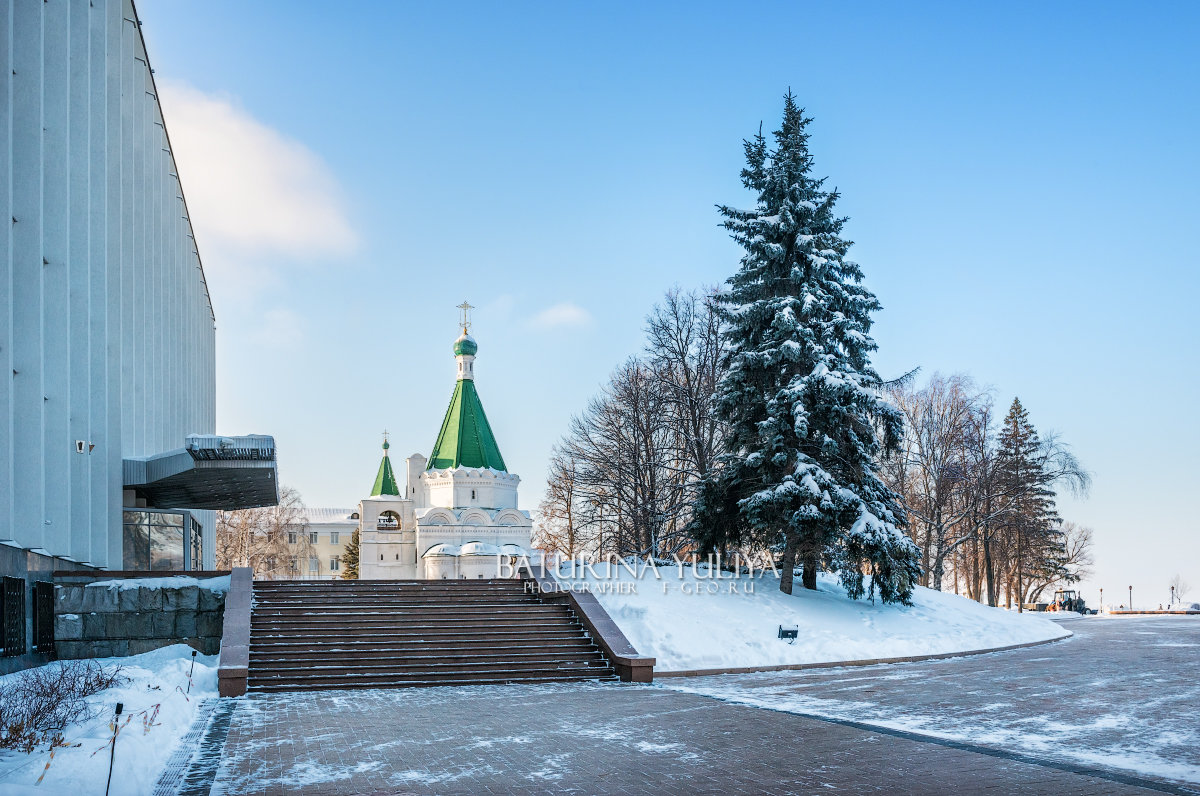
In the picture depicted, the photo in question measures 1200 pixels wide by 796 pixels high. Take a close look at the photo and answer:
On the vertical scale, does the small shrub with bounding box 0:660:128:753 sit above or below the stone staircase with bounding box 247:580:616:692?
above

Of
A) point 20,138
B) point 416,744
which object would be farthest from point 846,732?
point 20,138

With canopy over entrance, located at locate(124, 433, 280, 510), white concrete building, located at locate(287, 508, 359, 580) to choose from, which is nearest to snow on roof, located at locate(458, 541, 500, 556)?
canopy over entrance, located at locate(124, 433, 280, 510)

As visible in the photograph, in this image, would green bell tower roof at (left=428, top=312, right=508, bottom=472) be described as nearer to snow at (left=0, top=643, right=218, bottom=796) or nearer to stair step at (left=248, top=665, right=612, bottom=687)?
stair step at (left=248, top=665, right=612, bottom=687)

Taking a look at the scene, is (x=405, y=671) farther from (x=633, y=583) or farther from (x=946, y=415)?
(x=946, y=415)

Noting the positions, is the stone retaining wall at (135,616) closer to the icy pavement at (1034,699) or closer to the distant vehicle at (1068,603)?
the icy pavement at (1034,699)

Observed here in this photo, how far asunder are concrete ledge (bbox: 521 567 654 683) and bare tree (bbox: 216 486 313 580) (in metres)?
42.9

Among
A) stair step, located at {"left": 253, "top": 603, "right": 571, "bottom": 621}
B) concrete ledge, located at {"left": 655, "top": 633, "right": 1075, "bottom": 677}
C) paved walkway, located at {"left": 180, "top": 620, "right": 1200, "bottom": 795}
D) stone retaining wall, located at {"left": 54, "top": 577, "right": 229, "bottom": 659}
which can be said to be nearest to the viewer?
paved walkway, located at {"left": 180, "top": 620, "right": 1200, "bottom": 795}

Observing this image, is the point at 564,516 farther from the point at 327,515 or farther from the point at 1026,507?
the point at 327,515

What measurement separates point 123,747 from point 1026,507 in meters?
42.4

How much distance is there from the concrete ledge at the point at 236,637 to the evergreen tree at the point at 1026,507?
30.8 m

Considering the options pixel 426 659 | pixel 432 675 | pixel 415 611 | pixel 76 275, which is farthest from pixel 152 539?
pixel 432 675

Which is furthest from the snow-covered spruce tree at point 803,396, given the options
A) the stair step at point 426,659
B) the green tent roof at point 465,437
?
the green tent roof at point 465,437

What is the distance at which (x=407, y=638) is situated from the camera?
57.9ft

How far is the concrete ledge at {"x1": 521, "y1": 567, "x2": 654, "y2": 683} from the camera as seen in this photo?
1625cm
